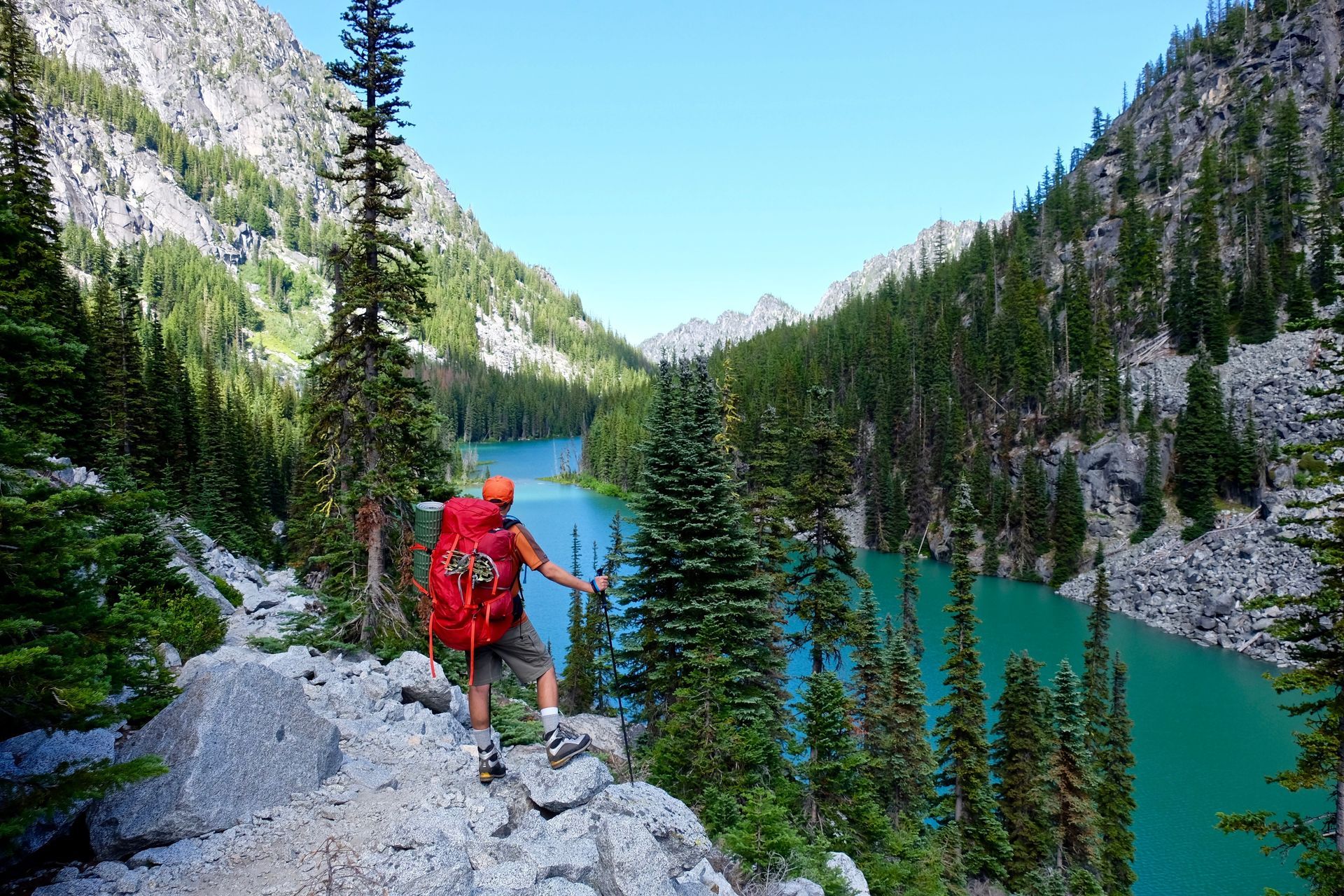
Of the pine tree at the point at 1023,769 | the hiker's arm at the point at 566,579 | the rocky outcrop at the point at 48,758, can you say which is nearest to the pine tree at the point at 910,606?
the pine tree at the point at 1023,769

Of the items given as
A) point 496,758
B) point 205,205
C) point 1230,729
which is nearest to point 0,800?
point 496,758

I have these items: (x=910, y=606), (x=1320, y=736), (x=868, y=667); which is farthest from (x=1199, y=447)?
(x=1320, y=736)

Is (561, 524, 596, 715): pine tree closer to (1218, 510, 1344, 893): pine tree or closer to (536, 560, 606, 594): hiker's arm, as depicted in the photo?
(1218, 510, 1344, 893): pine tree

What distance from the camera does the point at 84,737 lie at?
5234 millimetres

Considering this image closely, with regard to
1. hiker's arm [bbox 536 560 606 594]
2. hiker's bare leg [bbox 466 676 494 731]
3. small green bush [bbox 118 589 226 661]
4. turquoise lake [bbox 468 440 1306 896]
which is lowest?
turquoise lake [bbox 468 440 1306 896]

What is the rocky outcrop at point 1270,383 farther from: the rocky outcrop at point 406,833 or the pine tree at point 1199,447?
the rocky outcrop at point 406,833

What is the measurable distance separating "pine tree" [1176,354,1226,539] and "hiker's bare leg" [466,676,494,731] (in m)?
73.8

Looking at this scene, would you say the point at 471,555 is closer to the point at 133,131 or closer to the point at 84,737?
the point at 84,737

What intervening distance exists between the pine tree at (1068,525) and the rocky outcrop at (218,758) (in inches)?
2926

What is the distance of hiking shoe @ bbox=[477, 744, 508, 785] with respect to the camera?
21.1ft

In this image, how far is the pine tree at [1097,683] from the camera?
2653 cm

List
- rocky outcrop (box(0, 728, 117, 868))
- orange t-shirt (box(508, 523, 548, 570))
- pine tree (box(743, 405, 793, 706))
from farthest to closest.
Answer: pine tree (box(743, 405, 793, 706)), orange t-shirt (box(508, 523, 548, 570)), rocky outcrop (box(0, 728, 117, 868))

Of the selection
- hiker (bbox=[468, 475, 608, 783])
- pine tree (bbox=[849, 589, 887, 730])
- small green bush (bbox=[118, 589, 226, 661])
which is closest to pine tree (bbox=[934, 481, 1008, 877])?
pine tree (bbox=[849, 589, 887, 730])

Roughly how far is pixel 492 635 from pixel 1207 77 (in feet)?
499
